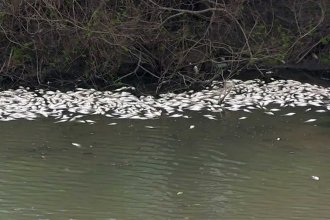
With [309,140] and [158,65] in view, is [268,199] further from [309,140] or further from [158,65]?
[158,65]

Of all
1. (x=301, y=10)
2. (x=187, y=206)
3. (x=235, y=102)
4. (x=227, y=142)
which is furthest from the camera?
(x=301, y=10)

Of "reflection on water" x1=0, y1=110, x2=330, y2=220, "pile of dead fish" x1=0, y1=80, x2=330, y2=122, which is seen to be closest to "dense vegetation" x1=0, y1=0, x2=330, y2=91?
"pile of dead fish" x1=0, y1=80, x2=330, y2=122

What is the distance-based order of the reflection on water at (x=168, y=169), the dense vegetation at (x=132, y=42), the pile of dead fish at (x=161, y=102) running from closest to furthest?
the reflection on water at (x=168, y=169) → the pile of dead fish at (x=161, y=102) → the dense vegetation at (x=132, y=42)

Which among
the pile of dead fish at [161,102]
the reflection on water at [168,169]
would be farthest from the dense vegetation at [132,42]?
the reflection on water at [168,169]

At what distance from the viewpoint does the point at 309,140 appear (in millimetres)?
9031

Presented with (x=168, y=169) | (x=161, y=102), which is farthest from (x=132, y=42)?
(x=168, y=169)

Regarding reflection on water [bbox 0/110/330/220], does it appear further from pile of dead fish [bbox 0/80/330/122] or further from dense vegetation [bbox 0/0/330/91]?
dense vegetation [bbox 0/0/330/91]

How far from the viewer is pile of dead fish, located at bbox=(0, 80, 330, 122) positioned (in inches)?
411

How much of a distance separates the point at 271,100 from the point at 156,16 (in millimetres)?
2596

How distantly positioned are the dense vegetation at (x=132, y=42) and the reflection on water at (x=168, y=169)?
2.35 m

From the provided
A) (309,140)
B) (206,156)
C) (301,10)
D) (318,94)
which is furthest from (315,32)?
(206,156)

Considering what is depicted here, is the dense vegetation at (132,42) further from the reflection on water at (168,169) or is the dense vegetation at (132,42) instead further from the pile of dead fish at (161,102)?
the reflection on water at (168,169)

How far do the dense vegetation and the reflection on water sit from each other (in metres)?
2.35

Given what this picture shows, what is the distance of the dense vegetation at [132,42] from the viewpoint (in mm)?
12086
